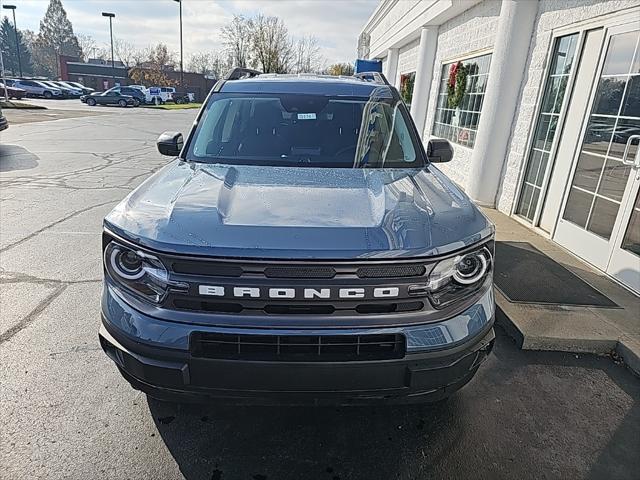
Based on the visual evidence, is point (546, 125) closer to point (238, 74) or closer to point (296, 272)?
point (238, 74)

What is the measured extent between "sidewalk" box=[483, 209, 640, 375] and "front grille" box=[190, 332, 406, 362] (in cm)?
191

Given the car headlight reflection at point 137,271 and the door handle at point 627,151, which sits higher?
the door handle at point 627,151

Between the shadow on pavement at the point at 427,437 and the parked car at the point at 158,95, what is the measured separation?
43.3m

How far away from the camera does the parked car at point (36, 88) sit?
3870 centimetres

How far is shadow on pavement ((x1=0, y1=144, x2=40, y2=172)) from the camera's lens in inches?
370

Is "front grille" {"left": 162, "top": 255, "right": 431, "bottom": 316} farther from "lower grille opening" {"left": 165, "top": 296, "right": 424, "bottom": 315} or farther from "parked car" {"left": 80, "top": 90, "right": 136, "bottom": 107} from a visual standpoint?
"parked car" {"left": 80, "top": 90, "right": 136, "bottom": 107}

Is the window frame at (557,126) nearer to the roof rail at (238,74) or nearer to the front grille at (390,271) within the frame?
the roof rail at (238,74)

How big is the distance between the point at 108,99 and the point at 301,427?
40133 millimetres

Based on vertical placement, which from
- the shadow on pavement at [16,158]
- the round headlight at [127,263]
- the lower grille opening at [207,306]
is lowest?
the shadow on pavement at [16,158]

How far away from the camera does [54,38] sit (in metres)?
87.1

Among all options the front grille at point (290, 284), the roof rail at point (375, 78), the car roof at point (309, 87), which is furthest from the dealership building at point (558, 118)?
the front grille at point (290, 284)

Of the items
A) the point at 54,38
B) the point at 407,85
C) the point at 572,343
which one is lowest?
the point at 572,343

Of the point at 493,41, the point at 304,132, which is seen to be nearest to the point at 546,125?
the point at 493,41

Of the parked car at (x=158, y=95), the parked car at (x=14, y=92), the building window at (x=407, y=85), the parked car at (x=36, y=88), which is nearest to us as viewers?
the building window at (x=407, y=85)
